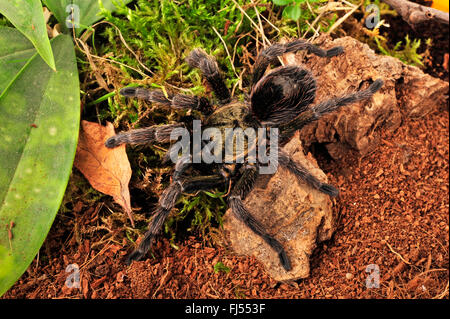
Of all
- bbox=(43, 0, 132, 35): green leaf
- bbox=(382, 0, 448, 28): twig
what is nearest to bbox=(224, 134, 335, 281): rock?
bbox=(382, 0, 448, 28): twig

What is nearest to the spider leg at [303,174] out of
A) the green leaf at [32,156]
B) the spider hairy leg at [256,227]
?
the spider hairy leg at [256,227]

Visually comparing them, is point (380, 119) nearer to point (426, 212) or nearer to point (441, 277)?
point (426, 212)

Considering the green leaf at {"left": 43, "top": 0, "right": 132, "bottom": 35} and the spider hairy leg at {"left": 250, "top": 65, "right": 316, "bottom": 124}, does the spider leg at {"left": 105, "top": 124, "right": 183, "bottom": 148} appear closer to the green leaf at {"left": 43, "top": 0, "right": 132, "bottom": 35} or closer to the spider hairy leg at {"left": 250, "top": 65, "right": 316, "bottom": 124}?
the spider hairy leg at {"left": 250, "top": 65, "right": 316, "bottom": 124}

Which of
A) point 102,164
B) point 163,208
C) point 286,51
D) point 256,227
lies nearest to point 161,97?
point 102,164

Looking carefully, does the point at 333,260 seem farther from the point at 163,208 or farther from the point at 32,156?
the point at 32,156

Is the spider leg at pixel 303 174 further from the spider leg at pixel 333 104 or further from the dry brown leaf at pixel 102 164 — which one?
the dry brown leaf at pixel 102 164
